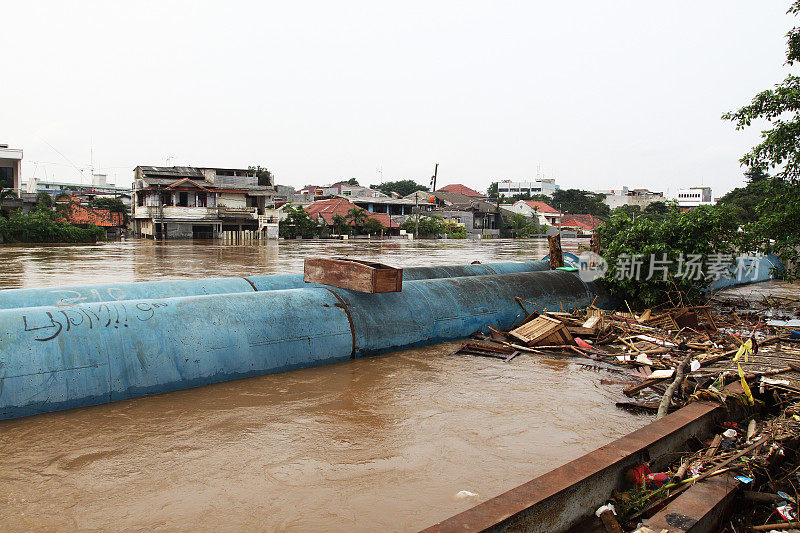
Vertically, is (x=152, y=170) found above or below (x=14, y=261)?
above

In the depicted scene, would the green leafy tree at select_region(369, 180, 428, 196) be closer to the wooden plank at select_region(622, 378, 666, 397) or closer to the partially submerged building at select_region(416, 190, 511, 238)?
the partially submerged building at select_region(416, 190, 511, 238)

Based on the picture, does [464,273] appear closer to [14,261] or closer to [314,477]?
[314,477]

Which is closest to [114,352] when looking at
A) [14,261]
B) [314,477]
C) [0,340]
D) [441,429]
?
[0,340]

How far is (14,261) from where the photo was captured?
20.8 m

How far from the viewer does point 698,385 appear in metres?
5.42

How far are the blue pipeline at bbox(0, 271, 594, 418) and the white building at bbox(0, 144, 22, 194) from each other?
34.5 metres

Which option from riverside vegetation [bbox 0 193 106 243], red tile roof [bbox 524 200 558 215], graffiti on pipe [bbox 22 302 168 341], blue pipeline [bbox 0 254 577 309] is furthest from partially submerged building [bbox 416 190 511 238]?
graffiti on pipe [bbox 22 302 168 341]

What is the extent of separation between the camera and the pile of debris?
3.46 m

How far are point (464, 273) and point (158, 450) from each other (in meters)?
8.04

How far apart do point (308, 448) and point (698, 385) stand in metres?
3.89

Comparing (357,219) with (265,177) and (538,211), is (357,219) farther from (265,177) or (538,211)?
(538,211)

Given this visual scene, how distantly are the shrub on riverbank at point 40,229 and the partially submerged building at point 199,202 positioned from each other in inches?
253

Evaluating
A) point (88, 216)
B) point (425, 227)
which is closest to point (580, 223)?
point (425, 227)

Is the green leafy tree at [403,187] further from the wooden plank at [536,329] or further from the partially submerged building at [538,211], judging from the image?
the wooden plank at [536,329]
